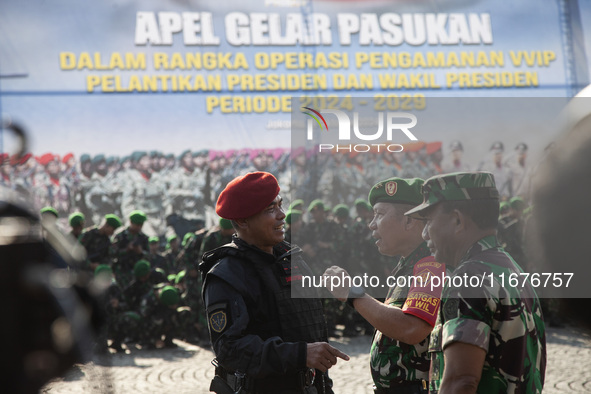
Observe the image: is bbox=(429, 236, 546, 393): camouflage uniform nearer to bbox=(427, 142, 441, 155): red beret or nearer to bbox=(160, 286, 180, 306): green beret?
bbox=(427, 142, 441, 155): red beret

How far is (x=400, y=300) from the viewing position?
2596 mm

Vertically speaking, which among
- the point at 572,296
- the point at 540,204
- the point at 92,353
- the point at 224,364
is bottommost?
the point at 224,364

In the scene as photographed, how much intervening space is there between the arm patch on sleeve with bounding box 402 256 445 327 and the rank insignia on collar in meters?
0.75

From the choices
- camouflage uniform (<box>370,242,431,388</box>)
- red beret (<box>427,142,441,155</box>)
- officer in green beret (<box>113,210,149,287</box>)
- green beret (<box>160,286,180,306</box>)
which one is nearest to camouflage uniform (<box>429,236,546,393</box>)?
camouflage uniform (<box>370,242,431,388</box>)

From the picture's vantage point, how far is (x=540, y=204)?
75cm

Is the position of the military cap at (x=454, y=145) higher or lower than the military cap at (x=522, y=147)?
higher

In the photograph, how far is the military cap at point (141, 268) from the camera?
8.47 m

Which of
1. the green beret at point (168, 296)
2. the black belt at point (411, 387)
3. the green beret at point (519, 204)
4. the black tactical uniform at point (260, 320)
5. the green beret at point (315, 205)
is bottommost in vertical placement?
the black belt at point (411, 387)

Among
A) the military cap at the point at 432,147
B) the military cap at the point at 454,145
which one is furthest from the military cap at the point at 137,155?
the military cap at the point at 432,147

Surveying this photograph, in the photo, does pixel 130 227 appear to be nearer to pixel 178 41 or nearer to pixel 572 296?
pixel 178 41

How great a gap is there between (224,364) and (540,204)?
1.97m

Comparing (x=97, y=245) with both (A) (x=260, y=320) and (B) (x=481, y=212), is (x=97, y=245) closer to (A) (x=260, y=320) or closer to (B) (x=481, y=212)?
(A) (x=260, y=320)

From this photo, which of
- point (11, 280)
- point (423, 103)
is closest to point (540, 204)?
point (11, 280)

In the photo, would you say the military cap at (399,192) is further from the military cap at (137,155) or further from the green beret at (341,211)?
the military cap at (137,155)
